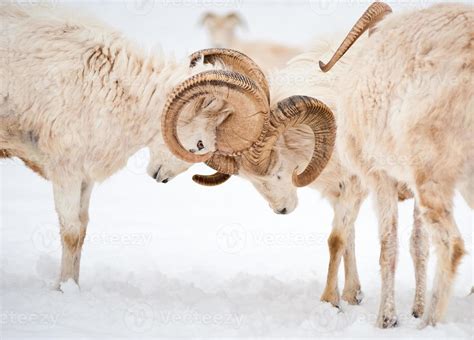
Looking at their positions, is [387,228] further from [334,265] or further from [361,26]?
[361,26]

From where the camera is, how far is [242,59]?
9008 mm

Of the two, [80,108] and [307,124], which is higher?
[307,124]

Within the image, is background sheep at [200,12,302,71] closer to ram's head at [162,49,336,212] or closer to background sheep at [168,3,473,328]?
ram's head at [162,49,336,212]

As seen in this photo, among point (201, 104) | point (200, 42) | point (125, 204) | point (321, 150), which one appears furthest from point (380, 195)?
point (200, 42)

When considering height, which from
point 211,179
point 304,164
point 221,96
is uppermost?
point 221,96

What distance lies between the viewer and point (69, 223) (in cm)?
909

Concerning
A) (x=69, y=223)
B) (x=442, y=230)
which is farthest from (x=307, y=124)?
(x=69, y=223)

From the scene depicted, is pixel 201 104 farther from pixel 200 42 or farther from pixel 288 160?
pixel 200 42

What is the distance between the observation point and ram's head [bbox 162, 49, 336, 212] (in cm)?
838

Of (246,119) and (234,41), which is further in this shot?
(234,41)

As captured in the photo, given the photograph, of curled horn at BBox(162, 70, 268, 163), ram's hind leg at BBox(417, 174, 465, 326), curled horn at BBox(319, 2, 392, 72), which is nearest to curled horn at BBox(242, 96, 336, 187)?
curled horn at BBox(162, 70, 268, 163)

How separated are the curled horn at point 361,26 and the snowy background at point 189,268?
175cm

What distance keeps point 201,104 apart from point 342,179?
5.82 feet

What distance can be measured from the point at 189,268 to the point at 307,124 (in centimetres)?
314
